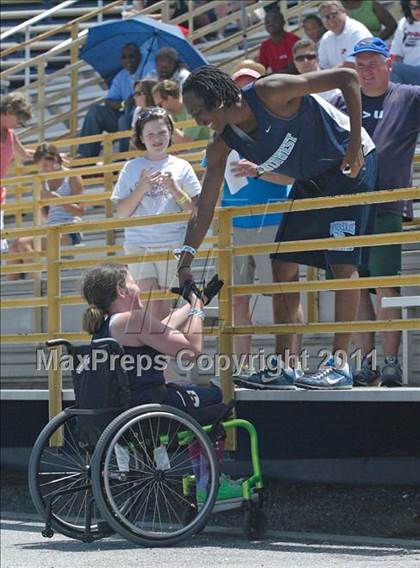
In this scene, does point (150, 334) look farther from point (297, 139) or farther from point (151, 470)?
point (297, 139)

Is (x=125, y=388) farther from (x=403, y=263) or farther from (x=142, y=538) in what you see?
(x=403, y=263)

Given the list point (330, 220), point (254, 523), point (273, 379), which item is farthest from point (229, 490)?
point (330, 220)

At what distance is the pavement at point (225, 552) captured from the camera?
6582mm

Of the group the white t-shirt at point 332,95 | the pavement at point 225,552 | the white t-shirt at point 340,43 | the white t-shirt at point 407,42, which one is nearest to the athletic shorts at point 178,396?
the pavement at point 225,552

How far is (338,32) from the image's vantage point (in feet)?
37.7

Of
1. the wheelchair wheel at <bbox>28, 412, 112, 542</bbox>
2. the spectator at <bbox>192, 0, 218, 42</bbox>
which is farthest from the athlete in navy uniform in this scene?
the spectator at <bbox>192, 0, 218, 42</bbox>

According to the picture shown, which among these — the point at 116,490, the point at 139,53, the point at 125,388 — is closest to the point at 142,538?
the point at 116,490

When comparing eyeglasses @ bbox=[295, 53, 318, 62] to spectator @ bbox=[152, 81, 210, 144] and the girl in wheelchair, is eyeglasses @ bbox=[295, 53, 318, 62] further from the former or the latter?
the girl in wheelchair

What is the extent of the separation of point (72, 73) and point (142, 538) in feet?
32.0

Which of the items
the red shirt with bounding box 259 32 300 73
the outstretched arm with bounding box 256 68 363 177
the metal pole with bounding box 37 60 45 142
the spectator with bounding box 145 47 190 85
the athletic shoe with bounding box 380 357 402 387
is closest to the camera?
the outstretched arm with bounding box 256 68 363 177

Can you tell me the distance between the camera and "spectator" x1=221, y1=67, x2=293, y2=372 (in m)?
8.19

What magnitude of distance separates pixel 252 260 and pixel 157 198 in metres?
0.76

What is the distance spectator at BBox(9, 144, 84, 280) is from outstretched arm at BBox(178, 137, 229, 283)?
12.5ft

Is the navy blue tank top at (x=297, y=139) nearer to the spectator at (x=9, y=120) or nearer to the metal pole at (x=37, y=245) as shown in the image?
the metal pole at (x=37, y=245)
